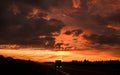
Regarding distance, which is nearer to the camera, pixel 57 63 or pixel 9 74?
pixel 9 74

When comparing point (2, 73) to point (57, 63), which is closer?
point (2, 73)

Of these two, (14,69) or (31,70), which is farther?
(31,70)

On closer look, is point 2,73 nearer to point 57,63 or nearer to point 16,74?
point 16,74

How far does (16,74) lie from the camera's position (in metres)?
37.7

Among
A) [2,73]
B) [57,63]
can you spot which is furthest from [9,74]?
[57,63]

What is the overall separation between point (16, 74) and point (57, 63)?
4478 centimetres

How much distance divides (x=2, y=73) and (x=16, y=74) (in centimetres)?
231

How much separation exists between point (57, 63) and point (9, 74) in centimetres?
4613

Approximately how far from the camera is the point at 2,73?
3584cm

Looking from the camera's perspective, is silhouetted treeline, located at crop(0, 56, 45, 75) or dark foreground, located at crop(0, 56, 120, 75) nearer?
silhouetted treeline, located at crop(0, 56, 45, 75)

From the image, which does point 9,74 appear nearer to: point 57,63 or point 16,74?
point 16,74

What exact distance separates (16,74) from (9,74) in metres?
1.45

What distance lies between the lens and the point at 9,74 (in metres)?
36.4

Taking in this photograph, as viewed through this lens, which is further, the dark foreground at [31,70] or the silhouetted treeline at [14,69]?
the dark foreground at [31,70]
